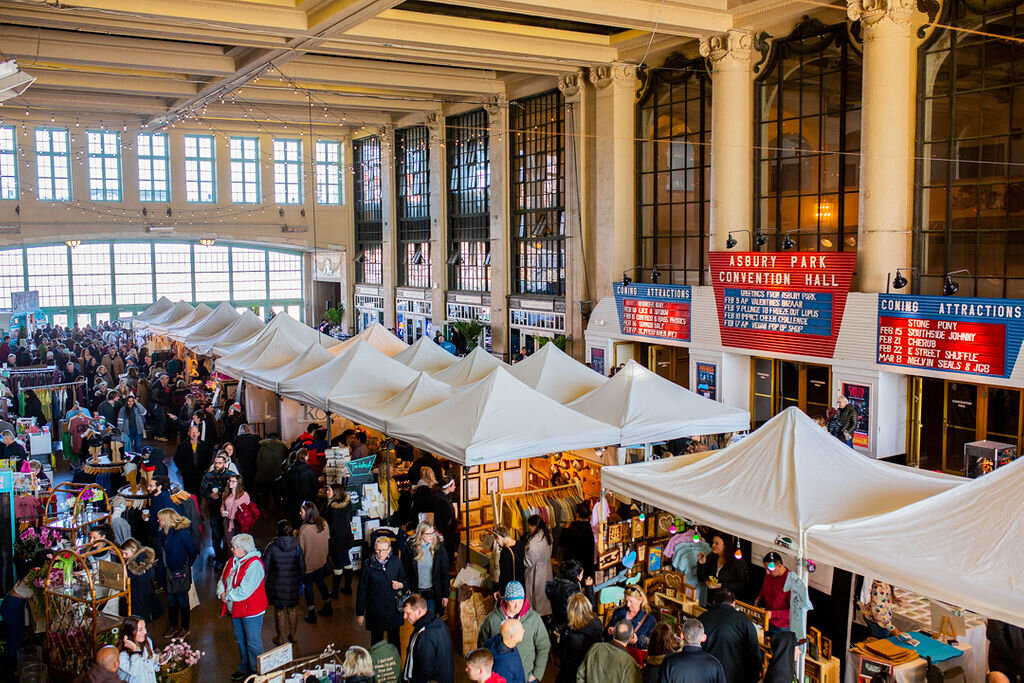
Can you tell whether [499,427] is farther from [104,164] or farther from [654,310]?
[104,164]

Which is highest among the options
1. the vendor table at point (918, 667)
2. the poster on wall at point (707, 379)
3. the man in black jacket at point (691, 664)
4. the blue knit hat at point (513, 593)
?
the poster on wall at point (707, 379)

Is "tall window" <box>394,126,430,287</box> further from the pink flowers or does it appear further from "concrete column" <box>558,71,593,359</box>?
the pink flowers

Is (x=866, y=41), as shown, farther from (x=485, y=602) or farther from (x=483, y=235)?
(x=483, y=235)

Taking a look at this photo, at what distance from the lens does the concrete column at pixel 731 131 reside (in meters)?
15.9

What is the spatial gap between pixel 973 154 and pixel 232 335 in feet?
48.3

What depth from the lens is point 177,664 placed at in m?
6.66

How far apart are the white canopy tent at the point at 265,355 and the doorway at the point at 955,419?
1043 centimetres

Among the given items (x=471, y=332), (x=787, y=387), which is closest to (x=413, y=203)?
(x=471, y=332)

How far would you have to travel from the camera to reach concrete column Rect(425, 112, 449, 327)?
2736 centimetres

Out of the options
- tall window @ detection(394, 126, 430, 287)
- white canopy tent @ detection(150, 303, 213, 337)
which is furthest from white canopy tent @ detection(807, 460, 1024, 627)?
tall window @ detection(394, 126, 430, 287)

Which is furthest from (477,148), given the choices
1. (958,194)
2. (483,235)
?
(958,194)

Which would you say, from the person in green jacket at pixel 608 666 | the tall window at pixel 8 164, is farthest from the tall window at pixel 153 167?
the person in green jacket at pixel 608 666

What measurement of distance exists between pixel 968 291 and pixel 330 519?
984 centimetres

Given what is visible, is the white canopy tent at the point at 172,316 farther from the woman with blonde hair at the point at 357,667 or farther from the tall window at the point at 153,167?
the woman with blonde hair at the point at 357,667
